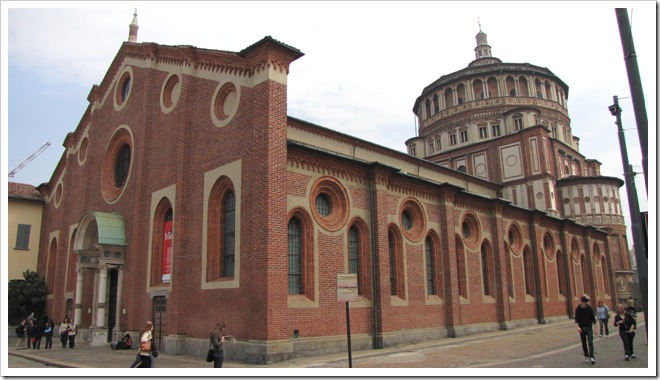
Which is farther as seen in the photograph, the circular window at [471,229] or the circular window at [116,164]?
the circular window at [471,229]

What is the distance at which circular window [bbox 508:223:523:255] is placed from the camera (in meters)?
29.5

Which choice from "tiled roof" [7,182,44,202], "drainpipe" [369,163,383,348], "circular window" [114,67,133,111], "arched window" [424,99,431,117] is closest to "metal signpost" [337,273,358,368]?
"drainpipe" [369,163,383,348]

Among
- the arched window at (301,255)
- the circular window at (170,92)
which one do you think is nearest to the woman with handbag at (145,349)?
the arched window at (301,255)

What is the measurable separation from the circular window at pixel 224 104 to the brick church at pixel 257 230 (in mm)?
80

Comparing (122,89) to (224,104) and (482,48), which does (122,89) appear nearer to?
(224,104)

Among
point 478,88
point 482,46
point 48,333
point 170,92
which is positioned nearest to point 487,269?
point 170,92

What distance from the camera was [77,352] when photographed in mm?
19609

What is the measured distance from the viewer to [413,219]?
22.8 metres

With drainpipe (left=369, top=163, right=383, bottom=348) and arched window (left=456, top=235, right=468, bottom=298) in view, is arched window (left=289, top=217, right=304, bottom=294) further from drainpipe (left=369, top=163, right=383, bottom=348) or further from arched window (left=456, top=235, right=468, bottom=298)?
arched window (left=456, top=235, right=468, bottom=298)

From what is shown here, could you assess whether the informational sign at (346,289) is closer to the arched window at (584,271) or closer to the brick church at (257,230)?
the brick church at (257,230)

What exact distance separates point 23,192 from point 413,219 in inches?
1020

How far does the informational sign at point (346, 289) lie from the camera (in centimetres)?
1176

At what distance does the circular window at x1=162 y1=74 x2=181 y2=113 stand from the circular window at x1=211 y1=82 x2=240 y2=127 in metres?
3.03

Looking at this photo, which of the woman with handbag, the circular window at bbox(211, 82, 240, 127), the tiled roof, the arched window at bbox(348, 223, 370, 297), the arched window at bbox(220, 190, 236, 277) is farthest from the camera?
the tiled roof
